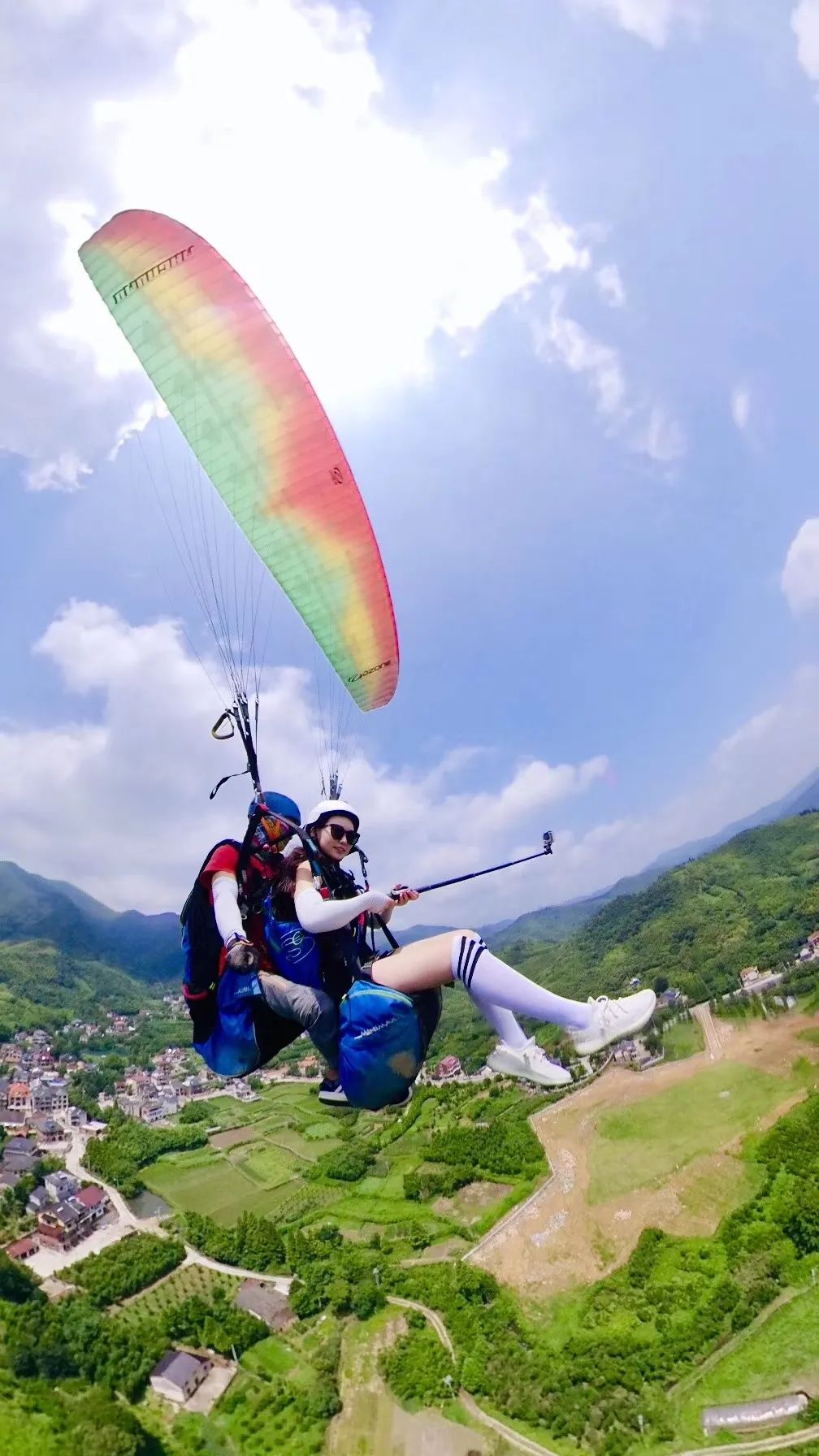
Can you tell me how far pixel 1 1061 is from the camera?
155 feet

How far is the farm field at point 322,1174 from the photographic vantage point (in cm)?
2184

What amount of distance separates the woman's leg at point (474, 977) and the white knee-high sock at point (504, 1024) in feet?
0.13

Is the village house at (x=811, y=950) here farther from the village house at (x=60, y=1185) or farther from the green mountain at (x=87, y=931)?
the green mountain at (x=87, y=931)

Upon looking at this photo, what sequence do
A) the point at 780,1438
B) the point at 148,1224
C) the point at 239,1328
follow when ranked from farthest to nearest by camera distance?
1. the point at 148,1224
2. the point at 239,1328
3. the point at 780,1438

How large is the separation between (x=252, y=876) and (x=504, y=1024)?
157 cm

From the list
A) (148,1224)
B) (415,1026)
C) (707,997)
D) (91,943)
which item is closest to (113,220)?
(415,1026)

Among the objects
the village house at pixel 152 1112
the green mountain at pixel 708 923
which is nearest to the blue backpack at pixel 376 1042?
the green mountain at pixel 708 923

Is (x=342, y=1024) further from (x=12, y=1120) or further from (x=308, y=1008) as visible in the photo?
(x=12, y=1120)

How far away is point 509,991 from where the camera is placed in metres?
3.30

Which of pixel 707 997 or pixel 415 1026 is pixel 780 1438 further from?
pixel 707 997

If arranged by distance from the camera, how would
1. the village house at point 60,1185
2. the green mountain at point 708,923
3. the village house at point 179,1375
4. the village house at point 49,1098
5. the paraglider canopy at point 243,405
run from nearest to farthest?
the paraglider canopy at point 243,405, the village house at point 179,1375, the village house at point 60,1185, the village house at point 49,1098, the green mountain at point 708,923

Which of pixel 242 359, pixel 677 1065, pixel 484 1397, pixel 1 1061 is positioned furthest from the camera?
pixel 1 1061

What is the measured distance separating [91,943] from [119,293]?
108569 mm

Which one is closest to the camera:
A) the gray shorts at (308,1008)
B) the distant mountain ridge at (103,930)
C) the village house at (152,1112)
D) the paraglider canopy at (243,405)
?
the gray shorts at (308,1008)
